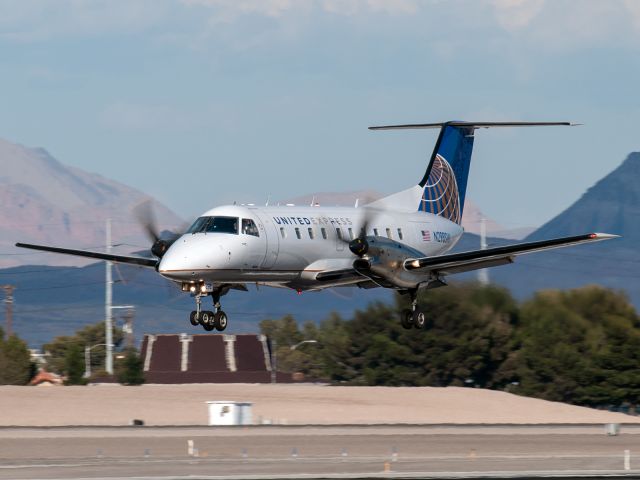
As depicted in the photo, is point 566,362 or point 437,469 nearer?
point 437,469

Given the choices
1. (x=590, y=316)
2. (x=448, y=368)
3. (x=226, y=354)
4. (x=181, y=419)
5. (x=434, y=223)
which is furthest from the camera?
(x=226, y=354)

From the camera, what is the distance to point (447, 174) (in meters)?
45.7

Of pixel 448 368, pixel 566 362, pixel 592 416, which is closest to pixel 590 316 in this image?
pixel 566 362

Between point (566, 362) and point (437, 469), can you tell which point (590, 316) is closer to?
point (566, 362)

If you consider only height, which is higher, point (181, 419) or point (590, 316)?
point (590, 316)

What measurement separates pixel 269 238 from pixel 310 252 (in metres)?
1.79

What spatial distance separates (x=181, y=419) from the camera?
184 ft

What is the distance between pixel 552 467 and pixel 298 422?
22454mm

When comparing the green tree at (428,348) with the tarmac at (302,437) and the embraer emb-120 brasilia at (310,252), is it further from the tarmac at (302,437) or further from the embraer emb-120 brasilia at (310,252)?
the embraer emb-120 brasilia at (310,252)

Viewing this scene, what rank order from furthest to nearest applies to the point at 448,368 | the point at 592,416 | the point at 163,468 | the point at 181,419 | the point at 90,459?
the point at 448,368
the point at 592,416
the point at 181,419
the point at 90,459
the point at 163,468

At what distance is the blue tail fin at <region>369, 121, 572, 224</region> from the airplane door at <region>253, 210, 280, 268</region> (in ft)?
25.9

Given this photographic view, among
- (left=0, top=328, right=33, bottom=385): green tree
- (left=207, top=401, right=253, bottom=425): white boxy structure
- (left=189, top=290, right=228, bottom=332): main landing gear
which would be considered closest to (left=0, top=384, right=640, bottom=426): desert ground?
(left=207, top=401, right=253, bottom=425): white boxy structure

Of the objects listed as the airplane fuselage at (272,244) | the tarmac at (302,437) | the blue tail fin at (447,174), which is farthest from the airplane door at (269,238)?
the blue tail fin at (447,174)

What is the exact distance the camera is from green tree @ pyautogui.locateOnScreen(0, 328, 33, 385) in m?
83.8
